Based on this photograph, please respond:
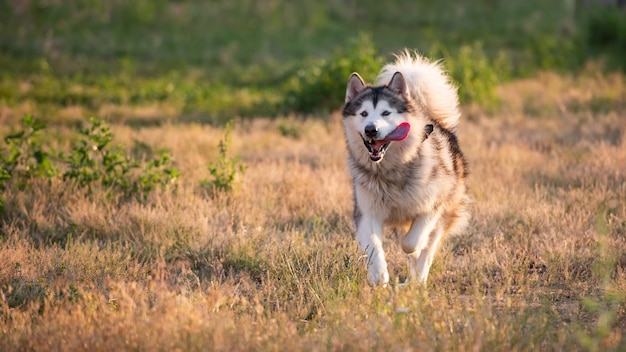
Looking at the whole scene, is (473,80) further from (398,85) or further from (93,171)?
(398,85)

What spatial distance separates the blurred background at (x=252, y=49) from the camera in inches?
503

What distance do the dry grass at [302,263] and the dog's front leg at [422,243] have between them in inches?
5.9

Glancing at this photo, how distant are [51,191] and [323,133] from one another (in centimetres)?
439

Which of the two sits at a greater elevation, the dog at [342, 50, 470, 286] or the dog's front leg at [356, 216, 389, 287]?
the dog at [342, 50, 470, 286]

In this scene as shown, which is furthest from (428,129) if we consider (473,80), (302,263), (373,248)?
(473,80)

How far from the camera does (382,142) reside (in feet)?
17.5

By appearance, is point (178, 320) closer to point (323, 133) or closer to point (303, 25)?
point (323, 133)

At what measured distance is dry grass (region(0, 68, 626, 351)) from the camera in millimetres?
4090

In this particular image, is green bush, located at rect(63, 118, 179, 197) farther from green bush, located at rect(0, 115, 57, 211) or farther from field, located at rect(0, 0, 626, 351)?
green bush, located at rect(0, 115, 57, 211)

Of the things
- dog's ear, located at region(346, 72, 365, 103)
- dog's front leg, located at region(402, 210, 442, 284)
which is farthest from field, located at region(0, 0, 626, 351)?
dog's ear, located at region(346, 72, 365, 103)

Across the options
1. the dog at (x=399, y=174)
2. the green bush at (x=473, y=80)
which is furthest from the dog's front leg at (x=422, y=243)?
the green bush at (x=473, y=80)

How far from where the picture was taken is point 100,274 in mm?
5535

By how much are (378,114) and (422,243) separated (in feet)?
3.12

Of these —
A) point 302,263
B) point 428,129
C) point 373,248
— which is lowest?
point 302,263
